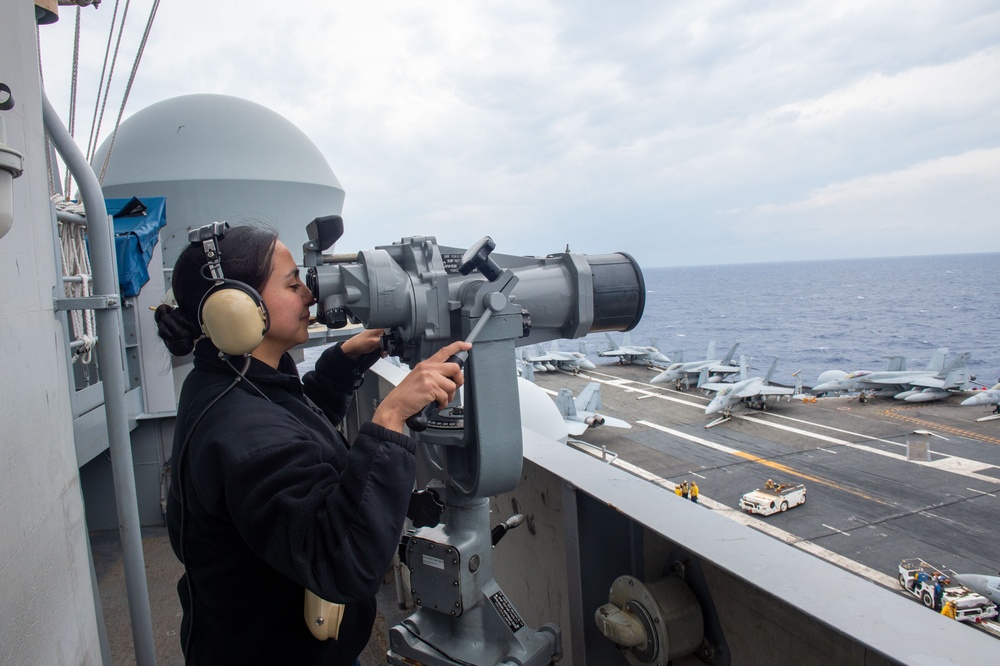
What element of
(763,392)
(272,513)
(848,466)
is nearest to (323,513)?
(272,513)

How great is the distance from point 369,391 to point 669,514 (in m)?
3.79

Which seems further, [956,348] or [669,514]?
[956,348]

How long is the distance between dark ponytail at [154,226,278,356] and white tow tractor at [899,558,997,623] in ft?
41.8

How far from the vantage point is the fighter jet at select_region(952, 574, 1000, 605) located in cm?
1179

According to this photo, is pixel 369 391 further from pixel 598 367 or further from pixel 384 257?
pixel 598 367

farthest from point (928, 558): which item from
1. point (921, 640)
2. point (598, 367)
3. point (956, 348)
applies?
point (956, 348)

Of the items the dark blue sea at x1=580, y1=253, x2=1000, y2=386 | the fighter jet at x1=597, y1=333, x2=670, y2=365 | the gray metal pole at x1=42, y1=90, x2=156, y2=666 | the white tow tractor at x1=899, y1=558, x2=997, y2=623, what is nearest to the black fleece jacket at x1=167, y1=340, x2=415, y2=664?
the gray metal pole at x1=42, y1=90, x2=156, y2=666

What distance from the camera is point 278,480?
133cm

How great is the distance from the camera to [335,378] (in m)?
2.27

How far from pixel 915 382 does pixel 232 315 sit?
115 ft

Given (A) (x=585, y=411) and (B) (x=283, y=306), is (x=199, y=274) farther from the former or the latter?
(A) (x=585, y=411)

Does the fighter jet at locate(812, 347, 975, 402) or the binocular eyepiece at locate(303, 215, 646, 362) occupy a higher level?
the binocular eyepiece at locate(303, 215, 646, 362)

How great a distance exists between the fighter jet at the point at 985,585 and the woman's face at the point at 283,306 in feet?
48.3

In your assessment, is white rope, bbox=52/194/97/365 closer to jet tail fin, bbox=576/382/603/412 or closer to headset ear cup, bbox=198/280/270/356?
headset ear cup, bbox=198/280/270/356
